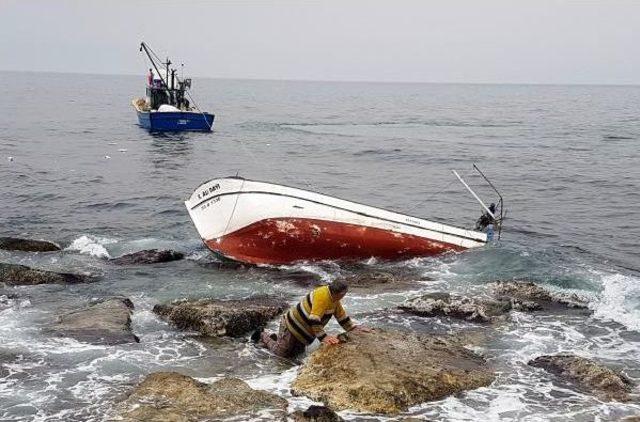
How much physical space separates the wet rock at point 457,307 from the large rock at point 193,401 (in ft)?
16.1

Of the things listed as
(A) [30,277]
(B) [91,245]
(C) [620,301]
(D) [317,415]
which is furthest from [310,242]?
(D) [317,415]

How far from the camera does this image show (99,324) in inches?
449

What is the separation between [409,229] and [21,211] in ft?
47.7

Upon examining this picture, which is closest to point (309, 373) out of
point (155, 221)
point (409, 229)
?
point (409, 229)

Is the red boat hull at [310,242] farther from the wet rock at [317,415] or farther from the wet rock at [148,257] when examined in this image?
the wet rock at [317,415]

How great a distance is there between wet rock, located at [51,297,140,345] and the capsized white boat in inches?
189

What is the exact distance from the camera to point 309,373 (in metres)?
9.13

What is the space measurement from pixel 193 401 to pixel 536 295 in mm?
8455

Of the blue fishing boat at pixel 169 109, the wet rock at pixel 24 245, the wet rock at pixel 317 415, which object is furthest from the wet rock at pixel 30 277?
the blue fishing boat at pixel 169 109

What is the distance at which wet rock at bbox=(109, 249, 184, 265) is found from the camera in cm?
1662

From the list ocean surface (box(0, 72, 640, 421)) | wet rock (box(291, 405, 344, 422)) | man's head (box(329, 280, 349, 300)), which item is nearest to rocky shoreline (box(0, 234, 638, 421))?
wet rock (box(291, 405, 344, 422))

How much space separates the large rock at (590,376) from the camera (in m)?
9.16

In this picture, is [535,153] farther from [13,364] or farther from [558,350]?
[13,364]

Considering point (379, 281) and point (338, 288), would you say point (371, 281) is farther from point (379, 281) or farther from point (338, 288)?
point (338, 288)
